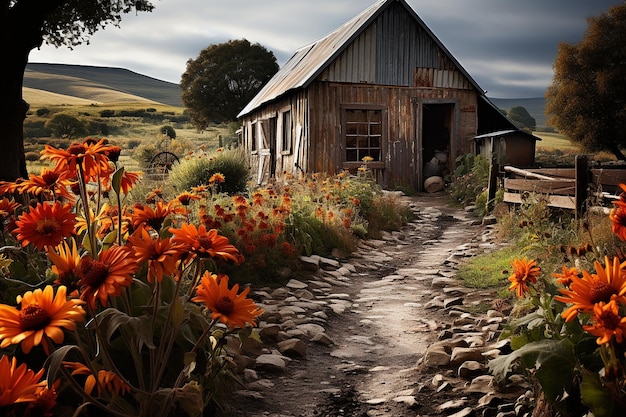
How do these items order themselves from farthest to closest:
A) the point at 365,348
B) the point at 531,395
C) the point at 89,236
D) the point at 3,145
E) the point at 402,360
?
the point at 3,145
the point at 365,348
the point at 402,360
the point at 531,395
the point at 89,236

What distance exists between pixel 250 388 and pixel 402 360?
3.99 feet

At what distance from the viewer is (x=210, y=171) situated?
13234 mm

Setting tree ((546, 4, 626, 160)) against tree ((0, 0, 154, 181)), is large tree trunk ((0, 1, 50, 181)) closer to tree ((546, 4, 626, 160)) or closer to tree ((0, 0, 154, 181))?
tree ((0, 0, 154, 181))

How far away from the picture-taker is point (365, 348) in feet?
15.2

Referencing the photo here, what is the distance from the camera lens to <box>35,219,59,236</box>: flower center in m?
2.32

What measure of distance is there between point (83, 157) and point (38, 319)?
0.96 metres

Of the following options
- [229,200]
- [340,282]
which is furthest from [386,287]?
[229,200]

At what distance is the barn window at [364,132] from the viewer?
→ 51.2ft

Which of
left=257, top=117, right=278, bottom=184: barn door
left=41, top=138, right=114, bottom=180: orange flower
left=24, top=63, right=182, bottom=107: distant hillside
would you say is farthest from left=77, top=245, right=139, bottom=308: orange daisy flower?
left=24, top=63, right=182, bottom=107: distant hillside

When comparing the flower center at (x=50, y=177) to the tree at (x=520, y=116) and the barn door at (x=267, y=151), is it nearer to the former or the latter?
the barn door at (x=267, y=151)

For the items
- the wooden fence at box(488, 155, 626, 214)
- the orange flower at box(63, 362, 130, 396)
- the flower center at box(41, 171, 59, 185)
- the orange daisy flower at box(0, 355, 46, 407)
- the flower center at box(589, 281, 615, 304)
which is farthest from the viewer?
the wooden fence at box(488, 155, 626, 214)

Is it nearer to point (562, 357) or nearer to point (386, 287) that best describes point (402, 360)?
point (562, 357)

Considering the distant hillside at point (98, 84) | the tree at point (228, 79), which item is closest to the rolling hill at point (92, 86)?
the distant hillside at point (98, 84)

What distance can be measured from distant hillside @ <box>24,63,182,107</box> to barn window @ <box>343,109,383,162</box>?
64.4 meters
